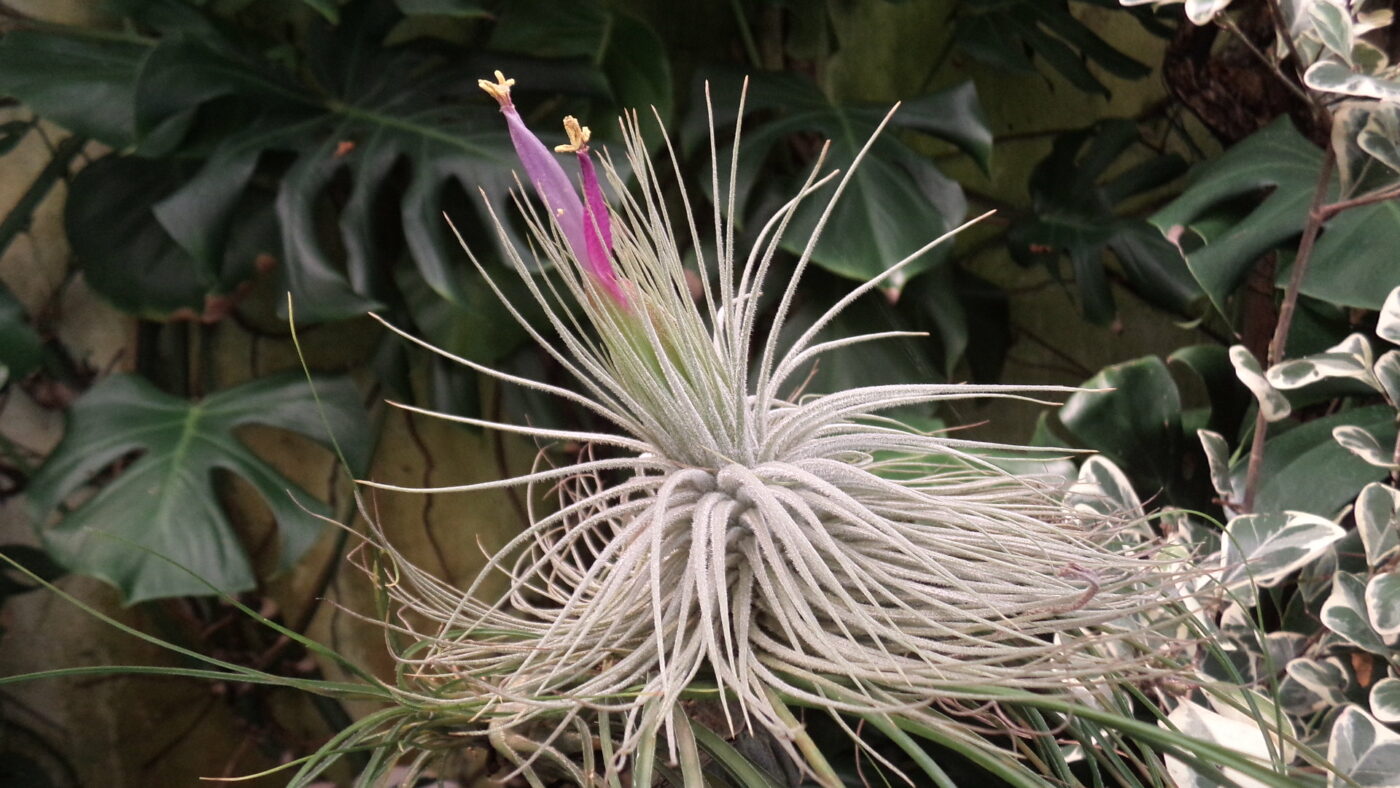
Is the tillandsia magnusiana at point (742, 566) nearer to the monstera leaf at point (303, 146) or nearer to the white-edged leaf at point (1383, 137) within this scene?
the white-edged leaf at point (1383, 137)

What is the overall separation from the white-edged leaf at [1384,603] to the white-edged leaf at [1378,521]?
0.02 metres

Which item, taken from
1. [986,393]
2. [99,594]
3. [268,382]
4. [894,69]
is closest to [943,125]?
[894,69]

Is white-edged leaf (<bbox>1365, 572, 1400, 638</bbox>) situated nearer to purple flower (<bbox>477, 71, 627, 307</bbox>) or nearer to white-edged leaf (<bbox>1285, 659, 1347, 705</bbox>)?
white-edged leaf (<bbox>1285, 659, 1347, 705</bbox>)

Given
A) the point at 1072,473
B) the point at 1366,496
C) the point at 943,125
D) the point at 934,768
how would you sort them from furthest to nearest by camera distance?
the point at 943,125, the point at 1072,473, the point at 1366,496, the point at 934,768

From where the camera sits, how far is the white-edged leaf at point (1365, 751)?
49 cm

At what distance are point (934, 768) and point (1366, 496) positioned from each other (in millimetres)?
416

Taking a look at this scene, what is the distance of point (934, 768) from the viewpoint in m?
0.29

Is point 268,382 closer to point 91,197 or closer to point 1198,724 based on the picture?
point 91,197

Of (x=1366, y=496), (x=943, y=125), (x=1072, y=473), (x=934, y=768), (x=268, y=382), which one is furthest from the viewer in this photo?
(x=268, y=382)

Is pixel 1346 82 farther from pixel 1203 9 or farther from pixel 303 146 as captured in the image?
pixel 303 146

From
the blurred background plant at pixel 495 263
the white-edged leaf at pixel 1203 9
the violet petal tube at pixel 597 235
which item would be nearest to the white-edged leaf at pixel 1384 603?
the blurred background plant at pixel 495 263

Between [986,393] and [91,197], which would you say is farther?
[91,197]

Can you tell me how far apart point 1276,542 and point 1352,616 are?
0.20 feet

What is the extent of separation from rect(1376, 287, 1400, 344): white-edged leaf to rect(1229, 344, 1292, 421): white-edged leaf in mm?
64
